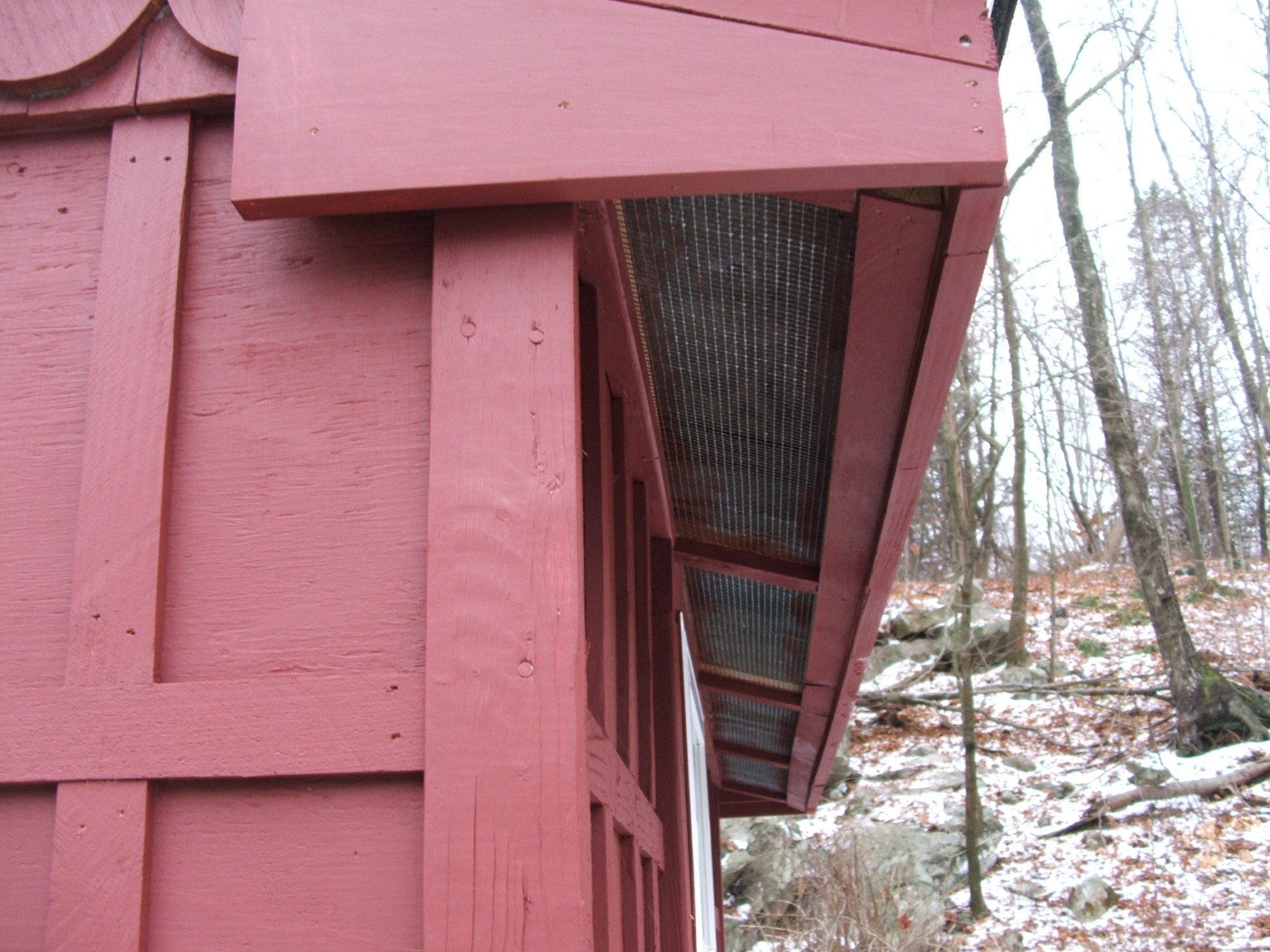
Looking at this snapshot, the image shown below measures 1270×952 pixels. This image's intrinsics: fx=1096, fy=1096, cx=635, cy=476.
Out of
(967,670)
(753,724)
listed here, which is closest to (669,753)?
(753,724)

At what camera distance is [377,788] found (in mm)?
1651

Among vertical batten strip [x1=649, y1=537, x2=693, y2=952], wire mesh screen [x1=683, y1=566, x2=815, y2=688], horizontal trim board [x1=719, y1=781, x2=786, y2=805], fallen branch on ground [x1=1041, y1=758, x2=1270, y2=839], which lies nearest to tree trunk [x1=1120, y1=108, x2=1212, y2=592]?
fallen branch on ground [x1=1041, y1=758, x2=1270, y2=839]

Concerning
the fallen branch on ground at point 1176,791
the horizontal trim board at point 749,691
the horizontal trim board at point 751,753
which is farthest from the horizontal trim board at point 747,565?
the fallen branch on ground at point 1176,791

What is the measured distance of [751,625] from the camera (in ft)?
15.9

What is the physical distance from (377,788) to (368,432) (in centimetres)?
57

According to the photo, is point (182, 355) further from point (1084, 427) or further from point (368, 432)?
point (1084, 427)

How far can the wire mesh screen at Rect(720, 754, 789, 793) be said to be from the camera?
24.5 ft

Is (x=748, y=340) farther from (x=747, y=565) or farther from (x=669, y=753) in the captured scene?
(x=669, y=753)

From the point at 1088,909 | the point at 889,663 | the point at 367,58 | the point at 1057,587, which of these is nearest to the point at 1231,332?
the point at 1057,587

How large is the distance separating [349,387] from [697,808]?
3677 millimetres

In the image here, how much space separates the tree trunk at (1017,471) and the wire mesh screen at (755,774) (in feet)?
25.3

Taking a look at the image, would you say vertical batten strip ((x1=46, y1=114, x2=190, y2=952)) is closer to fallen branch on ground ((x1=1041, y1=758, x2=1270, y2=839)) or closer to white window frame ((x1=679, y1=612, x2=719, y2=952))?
white window frame ((x1=679, y1=612, x2=719, y2=952))

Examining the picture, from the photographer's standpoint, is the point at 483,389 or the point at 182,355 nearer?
the point at 483,389

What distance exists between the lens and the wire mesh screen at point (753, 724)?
6.05 m
